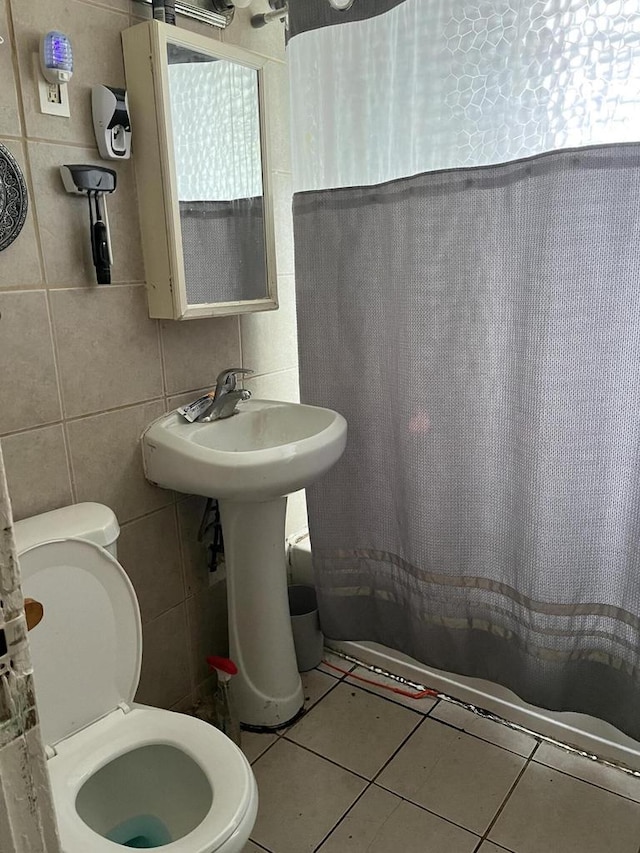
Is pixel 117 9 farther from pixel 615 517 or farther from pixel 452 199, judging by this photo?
pixel 615 517

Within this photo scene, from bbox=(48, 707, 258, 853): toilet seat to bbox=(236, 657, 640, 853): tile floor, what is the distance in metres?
0.42

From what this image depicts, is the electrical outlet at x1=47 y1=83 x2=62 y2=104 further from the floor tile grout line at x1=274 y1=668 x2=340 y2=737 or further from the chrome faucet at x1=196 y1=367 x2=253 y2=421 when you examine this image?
the floor tile grout line at x1=274 y1=668 x2=340 y2=737

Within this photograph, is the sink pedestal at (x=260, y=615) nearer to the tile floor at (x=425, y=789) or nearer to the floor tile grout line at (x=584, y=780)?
the tile floor at (x=425, y=789)

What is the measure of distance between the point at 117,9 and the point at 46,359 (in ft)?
2.57

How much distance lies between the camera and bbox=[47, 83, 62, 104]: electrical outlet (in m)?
1.32

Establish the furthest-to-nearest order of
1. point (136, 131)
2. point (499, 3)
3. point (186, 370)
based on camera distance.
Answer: point (186, 370) → point (136, 131) → point (499, 3)

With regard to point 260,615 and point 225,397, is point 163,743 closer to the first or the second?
point 260,615

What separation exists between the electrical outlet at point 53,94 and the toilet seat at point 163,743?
1253mm

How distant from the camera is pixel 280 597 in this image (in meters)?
1.82

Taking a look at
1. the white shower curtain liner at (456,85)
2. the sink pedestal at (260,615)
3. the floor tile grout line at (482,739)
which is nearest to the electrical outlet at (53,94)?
the white shower curtain liner at (456,85)

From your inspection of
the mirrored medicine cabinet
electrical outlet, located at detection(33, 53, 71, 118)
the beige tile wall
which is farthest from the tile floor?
electrical outlet, located at detection(33, 53, 71, 118)

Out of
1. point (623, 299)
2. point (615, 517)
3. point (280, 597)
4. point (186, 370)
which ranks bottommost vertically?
point (280, 597)

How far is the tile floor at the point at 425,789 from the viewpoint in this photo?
4.94 ft

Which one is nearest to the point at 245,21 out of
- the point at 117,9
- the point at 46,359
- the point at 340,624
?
the point at 117,9
